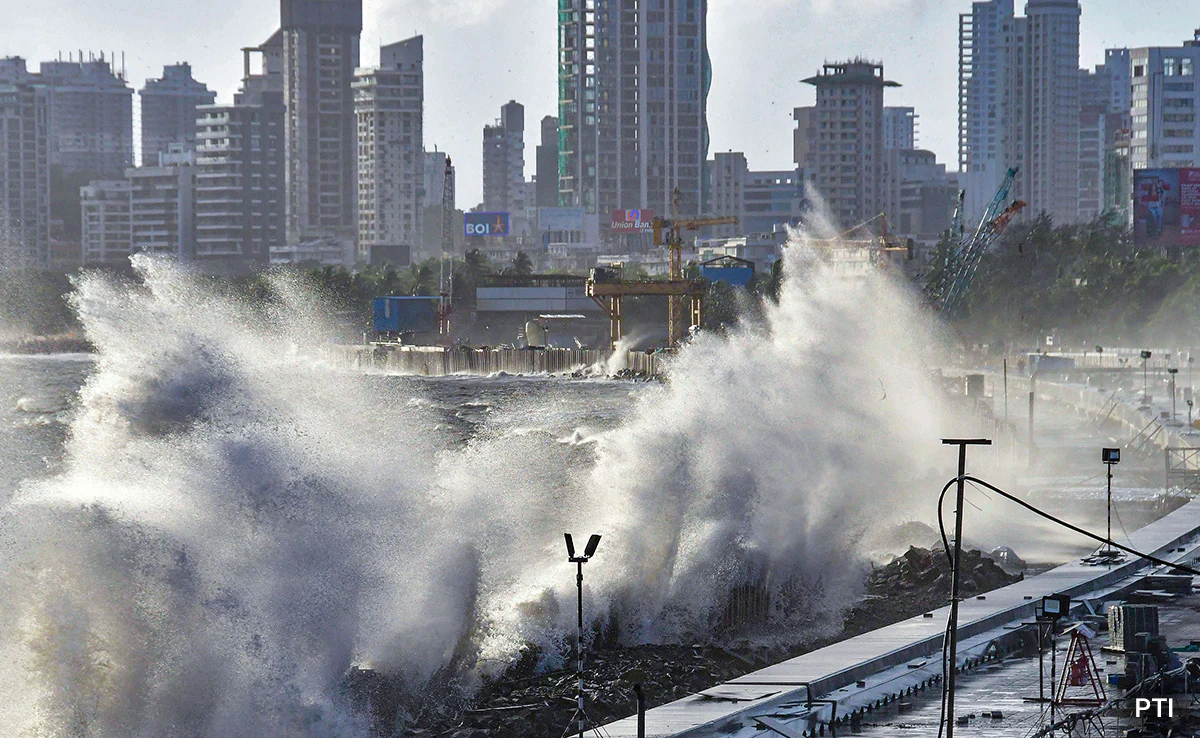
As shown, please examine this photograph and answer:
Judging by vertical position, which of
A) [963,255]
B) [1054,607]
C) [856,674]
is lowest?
[856,674]

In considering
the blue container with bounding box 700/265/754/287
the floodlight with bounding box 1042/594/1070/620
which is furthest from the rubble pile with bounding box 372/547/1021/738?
the blue container with bounding box 700/265/754/287

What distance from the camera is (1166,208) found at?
15138 centimetres

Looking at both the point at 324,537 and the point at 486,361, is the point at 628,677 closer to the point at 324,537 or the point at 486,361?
the point at 324,537

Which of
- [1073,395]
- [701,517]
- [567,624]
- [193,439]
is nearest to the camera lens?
[193,439]

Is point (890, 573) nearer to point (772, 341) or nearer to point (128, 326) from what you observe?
point (772, 341)

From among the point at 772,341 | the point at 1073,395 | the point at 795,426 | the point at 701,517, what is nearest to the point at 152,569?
the point at 701,517

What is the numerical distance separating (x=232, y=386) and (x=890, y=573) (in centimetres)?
1903

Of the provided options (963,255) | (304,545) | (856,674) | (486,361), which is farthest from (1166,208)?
(304,545)

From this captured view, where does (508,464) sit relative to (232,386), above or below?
below

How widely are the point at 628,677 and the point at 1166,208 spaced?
12737 centimetres

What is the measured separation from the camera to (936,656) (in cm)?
3084

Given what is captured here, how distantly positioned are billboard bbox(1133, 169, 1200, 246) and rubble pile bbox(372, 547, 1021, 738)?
11331 cm

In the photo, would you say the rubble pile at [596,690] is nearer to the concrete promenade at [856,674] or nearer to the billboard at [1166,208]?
the concrete promenade at [856,674]

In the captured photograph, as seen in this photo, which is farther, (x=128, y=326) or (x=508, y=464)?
(x=508, y=464)
